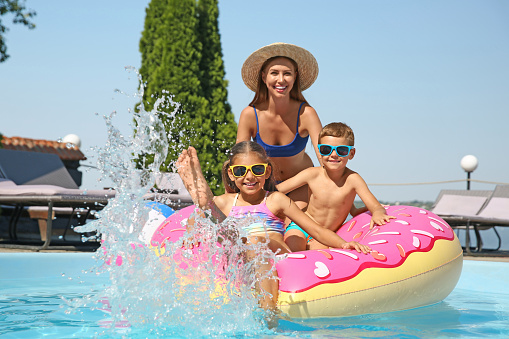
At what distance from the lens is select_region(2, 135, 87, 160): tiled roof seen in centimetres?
1481

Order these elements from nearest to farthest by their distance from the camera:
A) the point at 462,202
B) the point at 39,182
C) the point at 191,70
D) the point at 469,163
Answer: the point at 39,182 → the point at 462,202 → the point at 191,70 → the point at 469,163

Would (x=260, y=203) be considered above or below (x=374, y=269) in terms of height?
above

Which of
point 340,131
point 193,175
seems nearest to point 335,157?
point 340,131

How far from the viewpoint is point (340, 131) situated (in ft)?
12.0

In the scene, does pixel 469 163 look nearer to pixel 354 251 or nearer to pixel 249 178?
pixel 354 251


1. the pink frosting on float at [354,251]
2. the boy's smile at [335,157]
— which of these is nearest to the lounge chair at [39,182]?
the pink frosting on float at [354,251]

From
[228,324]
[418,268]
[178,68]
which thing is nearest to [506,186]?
[178,68]

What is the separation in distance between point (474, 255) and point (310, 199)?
499 cm

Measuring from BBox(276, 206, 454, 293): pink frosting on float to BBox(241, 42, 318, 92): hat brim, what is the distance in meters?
1.25

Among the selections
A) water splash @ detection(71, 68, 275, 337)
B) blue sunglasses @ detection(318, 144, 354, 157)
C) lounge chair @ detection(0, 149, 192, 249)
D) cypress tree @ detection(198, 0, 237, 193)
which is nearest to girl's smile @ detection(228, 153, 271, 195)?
water splash @ detection(71, 68, 275, 337)

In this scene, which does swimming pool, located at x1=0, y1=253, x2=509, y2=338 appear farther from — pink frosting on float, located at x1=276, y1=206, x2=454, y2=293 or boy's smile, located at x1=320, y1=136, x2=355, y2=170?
boy's smile, located at x1=320, y1=136, x2=355, y2=170

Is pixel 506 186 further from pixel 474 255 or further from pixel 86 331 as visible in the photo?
pixel 86 331

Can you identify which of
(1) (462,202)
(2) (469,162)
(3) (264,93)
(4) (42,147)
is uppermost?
(4) (42,147)

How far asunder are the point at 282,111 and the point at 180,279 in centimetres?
177
